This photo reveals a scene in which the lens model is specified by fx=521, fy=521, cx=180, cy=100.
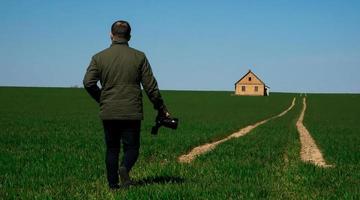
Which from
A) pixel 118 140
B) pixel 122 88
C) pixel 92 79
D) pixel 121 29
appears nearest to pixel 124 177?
pixel 118 140

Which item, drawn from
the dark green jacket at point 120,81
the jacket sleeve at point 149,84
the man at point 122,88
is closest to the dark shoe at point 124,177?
the man at point 122,88

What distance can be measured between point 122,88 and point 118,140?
2.93ft

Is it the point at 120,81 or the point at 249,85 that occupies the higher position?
the point at 249,85

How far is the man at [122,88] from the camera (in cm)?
791

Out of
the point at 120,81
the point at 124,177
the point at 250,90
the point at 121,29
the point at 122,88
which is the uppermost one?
the point at 121,29

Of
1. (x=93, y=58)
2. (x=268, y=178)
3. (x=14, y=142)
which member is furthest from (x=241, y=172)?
(x=14, y=142)

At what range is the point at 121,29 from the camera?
811 centimetres

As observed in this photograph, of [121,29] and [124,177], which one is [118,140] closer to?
[124,177]

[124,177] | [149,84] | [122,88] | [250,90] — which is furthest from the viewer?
[250,90]

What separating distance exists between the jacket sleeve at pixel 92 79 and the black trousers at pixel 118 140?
0.48 m

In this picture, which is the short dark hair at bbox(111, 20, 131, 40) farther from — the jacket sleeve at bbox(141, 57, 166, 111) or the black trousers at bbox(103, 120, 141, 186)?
the black trousers at bbox(103, 120, 141, 186)

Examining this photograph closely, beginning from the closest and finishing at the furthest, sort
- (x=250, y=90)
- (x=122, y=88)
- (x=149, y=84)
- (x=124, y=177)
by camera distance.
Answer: (x=122, y=88), (x=149, y=84), (x=124, y=177), (x=250, y=90)

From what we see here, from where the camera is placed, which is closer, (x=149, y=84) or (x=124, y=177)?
(x=149, y=84)

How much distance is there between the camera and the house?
151m
